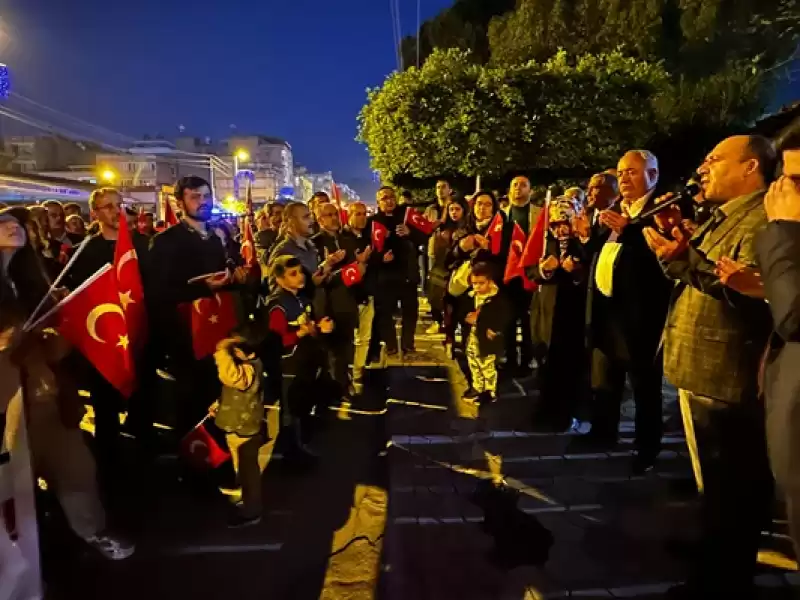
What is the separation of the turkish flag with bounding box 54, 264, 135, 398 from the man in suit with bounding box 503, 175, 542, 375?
355 centimetres

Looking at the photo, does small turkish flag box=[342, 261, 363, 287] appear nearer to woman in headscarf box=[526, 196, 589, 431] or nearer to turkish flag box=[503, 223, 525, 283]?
turkish flag box=[503, 223, 525, 283]

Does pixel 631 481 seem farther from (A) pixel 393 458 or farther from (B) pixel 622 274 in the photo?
(A) pixel 393 458

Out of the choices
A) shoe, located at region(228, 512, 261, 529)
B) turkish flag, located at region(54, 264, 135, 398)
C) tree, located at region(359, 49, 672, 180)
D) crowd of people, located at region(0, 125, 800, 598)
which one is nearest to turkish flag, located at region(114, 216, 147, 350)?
crowd of people, located at region(0, 125, 800, 598)

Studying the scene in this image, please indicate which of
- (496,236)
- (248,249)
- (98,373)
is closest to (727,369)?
(496,236)

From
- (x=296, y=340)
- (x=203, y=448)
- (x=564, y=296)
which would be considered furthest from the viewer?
(x=564, y=296)

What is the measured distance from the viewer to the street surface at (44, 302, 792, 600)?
128 inches

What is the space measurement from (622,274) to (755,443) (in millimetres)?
1658

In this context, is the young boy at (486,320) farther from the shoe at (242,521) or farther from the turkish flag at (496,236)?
the shoe at (242,521)

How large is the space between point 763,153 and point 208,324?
3362 millimetres

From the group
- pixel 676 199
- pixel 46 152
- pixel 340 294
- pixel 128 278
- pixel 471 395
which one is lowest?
pixel 471 395

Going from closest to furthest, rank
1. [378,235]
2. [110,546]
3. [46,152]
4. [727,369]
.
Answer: [727,369], [110,546], [378,235], [46,152]

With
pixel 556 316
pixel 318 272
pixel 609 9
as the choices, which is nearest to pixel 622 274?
pixel 556 316

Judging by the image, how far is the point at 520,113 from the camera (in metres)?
9.55

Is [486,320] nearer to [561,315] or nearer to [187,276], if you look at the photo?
[561,315]
